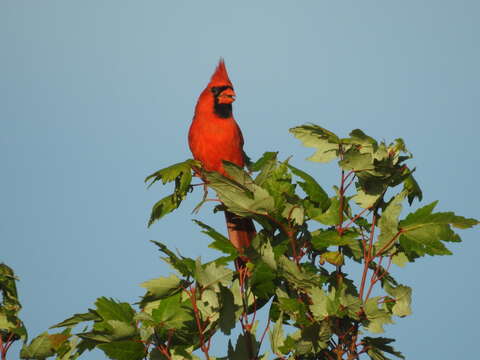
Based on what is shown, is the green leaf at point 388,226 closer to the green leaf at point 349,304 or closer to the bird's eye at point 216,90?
the green leaf at point 349,304

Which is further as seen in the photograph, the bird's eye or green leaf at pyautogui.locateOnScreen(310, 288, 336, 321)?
the bird's eye

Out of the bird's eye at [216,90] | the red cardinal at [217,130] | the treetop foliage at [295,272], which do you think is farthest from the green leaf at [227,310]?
the bird's eye at [216,90]

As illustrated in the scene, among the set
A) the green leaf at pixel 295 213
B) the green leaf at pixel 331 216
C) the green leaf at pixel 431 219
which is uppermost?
the green leaf at pixel 431 219

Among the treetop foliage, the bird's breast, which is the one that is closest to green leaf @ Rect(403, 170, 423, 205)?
the treetop foliage

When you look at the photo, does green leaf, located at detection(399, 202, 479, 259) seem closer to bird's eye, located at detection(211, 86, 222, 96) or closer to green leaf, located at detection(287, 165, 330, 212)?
green leaf, located at detection(287, 165, 330, 212)

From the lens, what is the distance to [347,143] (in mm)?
2732

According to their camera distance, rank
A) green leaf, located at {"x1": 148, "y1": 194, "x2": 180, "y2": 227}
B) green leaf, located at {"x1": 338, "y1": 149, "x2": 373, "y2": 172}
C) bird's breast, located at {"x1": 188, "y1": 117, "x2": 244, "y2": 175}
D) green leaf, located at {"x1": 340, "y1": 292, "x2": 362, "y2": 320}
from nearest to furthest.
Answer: green leaf, located at {"x1": 340, "y1": 292, "x2": 362, "y2": 320} < green leaf, located at {"x1": 338, "y1": 149, "x2": 373, "y2": 172} < green leaf, located at {"x1": 148, "y1": 194, "x2": 180, "y2": 227} < bird's breast, located at {"x1": 188, "y1": 117, "x2": 244, "y2": 175}

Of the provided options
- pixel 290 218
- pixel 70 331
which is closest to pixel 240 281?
pixel 290 218

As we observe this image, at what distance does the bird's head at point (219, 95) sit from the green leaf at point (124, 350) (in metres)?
1.98

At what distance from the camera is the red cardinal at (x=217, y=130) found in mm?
4172

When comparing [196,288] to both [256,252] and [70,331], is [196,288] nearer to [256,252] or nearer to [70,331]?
[256,252]

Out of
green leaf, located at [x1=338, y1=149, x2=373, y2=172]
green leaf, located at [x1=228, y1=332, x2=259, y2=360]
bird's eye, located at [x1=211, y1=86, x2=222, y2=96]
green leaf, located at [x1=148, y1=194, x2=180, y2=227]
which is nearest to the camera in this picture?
green leaf, located at [x1=338, y1=149, x2=373, y2=172]

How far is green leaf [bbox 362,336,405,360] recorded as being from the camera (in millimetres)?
2727

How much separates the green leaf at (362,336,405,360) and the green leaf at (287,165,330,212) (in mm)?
629
